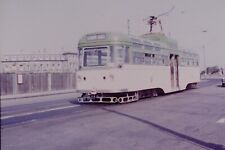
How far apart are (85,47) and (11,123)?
6.90 metres

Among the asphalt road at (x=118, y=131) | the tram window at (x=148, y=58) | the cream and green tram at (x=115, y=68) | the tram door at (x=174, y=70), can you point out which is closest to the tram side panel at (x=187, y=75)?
the tram door at (x=174, y=70)

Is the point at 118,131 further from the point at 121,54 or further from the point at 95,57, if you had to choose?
the point at 95,57

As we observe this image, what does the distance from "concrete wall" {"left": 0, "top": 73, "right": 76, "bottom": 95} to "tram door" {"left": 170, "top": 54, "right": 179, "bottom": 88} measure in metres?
12.4

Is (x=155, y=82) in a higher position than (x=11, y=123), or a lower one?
higher

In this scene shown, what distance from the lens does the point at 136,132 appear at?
9.27m

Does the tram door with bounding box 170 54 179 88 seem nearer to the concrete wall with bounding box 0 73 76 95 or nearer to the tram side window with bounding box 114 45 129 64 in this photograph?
the tram side window with bounding box 114 45 129 64

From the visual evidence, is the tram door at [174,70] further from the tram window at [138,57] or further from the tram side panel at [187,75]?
the tram window at [138,57]

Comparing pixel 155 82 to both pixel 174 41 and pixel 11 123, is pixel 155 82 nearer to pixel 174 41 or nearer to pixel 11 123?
pixel 174 41

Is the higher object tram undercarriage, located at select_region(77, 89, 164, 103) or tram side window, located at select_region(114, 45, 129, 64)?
tram side window, located at select_region(114, 45, 129, 64)

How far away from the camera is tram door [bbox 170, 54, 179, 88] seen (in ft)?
75.5

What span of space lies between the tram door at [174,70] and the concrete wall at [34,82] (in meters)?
12.4

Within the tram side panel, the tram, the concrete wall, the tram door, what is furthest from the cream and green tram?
the concrete wall

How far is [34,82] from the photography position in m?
30.0

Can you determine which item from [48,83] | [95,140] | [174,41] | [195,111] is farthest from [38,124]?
[48,83]
